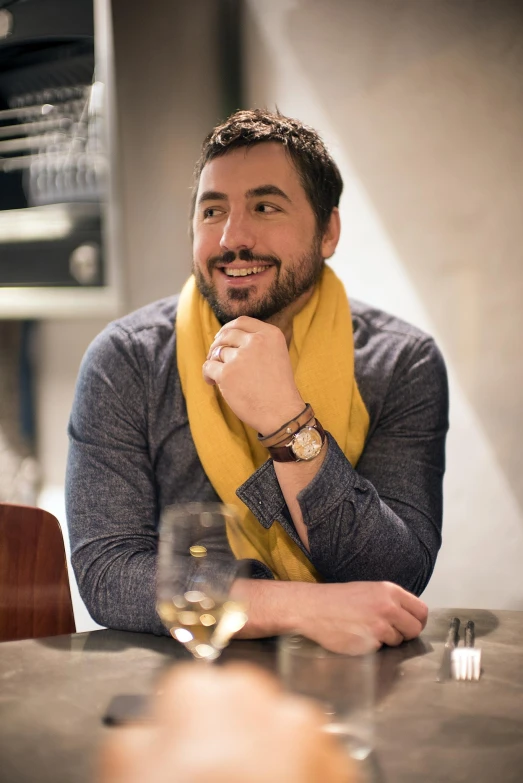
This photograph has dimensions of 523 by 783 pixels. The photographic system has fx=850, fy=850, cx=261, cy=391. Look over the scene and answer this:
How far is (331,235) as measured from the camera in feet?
5.99

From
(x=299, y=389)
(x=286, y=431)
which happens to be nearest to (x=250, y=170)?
(x=299, y=389)

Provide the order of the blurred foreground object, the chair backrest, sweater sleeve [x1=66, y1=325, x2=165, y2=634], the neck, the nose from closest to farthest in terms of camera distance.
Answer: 1. the blurred foreground object
2. sweater sleeve [x1=66, y1=325, x2=165, y2=634]
3. the chair backrest
4. the nose
5. the neck

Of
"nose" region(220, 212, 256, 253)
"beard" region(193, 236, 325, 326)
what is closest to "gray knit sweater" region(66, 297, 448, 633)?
"beard" region(193, 236, 325, 326)

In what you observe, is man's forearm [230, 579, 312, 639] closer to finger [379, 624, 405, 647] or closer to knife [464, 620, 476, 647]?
finger [379, 624, 405, 647]

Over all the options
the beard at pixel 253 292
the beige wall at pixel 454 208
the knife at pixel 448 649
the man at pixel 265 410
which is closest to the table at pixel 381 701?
the knife at pixel 448 649

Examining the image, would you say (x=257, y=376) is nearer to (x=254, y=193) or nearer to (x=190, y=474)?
(x=190, y=474)

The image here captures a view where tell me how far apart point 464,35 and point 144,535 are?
6.03ft

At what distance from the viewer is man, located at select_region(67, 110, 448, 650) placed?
135 cm

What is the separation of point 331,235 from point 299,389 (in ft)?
1.27

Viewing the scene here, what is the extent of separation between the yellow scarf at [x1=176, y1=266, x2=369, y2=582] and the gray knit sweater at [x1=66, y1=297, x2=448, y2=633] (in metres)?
0.03

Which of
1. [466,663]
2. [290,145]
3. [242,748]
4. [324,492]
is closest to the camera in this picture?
[242,748]

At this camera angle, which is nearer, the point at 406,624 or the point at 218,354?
the point at 406,624

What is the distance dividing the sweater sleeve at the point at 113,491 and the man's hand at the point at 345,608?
141mm

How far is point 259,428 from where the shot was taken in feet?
4.57
